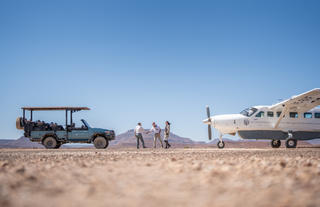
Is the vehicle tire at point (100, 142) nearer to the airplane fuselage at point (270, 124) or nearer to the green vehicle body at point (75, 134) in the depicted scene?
the green vehicle body at point (75, 134)

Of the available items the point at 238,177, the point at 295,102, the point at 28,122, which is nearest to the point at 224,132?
the point at 295,102

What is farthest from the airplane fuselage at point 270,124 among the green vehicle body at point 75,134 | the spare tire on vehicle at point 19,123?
the spare tire on vehicle at point 19,123

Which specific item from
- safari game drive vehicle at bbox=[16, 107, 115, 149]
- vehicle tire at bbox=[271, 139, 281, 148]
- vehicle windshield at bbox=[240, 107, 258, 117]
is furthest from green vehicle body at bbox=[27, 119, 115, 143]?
vehicle tire at bbox=[271, 139, 281, 148]

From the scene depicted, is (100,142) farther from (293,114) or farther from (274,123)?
(293,114)

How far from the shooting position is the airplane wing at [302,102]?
16.4 metres

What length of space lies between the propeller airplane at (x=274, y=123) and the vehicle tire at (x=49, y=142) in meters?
11.0

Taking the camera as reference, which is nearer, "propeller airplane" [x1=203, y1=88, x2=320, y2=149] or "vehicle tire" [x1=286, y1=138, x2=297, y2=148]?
"vehicle tire" [x1=286, y1=138, x2=297, y2=148]

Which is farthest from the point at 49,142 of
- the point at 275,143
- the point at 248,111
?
the point at 275,143

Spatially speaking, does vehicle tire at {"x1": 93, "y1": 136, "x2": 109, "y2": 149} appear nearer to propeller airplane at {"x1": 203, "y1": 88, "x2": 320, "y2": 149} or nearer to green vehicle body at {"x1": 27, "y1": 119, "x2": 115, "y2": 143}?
green vehicle body at {"x1": 27, "y1": 119, "x2": 115, "y2": 143}

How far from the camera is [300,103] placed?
58.2 feet

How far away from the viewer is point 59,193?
8.23ft

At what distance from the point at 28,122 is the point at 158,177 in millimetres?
18598

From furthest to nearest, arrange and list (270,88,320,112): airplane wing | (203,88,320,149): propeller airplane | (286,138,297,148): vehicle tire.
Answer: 1. (203,88,320,149): propeller airplane
2. (286,138,297,148): vehicle tire
3. (270,88,320,112): airplane wing

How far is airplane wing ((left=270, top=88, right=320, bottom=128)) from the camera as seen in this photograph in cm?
1647
